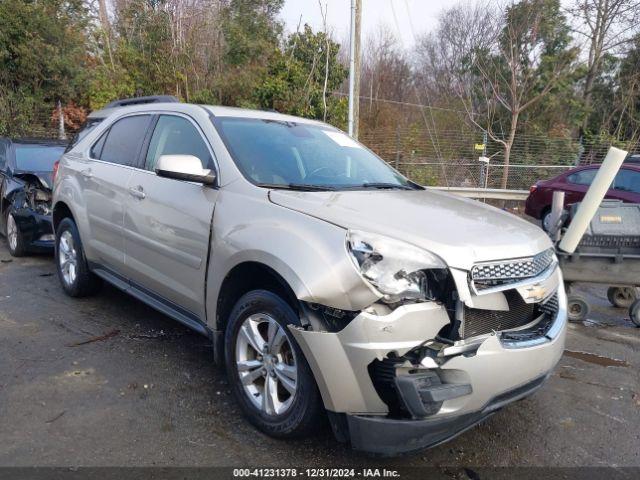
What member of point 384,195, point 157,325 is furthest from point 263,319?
point 157,325

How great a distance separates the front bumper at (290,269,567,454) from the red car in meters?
7.12

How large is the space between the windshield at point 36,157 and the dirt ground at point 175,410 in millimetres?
3275

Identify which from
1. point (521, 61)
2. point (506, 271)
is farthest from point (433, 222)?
point (521, 61)

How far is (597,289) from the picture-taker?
23.7ft

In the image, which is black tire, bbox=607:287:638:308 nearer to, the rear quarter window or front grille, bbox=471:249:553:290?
front grille, bbox=471:249:553:290

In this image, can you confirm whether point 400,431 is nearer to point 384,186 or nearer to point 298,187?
point 298,187

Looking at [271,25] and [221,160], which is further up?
[271,25]

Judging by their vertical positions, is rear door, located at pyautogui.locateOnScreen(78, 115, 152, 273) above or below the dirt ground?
above

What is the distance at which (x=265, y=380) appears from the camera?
2.96 m

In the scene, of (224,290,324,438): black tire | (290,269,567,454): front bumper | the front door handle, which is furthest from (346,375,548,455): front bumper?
the front door handle

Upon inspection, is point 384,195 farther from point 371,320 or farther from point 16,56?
point 16,56

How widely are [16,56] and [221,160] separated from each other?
16.5 meters

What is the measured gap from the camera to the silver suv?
2.44m

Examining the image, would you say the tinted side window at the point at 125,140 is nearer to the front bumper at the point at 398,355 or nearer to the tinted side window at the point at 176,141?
the tinted side window at the point at 176,141
